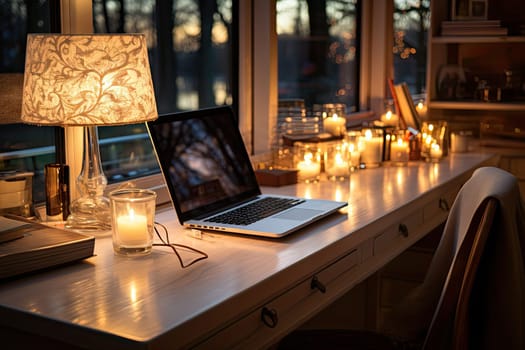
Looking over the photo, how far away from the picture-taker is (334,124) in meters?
2.94

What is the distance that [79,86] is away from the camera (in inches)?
63.9

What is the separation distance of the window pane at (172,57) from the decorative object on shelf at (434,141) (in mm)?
785

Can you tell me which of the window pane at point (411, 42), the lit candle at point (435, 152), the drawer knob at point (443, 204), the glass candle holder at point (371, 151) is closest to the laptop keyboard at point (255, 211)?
the drawer knob at point (443, 204)

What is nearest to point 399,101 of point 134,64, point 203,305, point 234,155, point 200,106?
point 200,106

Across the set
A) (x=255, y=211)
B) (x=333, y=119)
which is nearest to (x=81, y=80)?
(x=255, y=211)

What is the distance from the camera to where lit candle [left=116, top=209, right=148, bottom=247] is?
1589 mm

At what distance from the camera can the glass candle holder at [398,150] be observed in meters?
2.88

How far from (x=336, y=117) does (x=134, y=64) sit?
4.53 feet

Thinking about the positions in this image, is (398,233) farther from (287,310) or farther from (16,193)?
(16,193)

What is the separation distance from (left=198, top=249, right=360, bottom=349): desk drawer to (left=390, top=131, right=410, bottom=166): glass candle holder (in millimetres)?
1064

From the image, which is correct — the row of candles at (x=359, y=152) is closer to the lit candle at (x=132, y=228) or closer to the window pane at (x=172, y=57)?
the window pane at (x=172, y=57)

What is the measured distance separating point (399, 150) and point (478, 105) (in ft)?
3.03

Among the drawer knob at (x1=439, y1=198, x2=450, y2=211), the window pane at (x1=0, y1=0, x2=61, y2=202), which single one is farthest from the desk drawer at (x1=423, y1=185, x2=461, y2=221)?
the window pane at (x1=0, y1=0, x2=61, y2=202)

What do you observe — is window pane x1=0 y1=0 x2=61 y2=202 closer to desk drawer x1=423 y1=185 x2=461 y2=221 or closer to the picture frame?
desk drawer x1=423 y1=185 x2=461 y2=221
